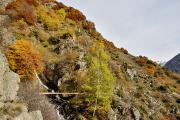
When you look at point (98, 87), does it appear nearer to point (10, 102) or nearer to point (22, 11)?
point (10, 102)

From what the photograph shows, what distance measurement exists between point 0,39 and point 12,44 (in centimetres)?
210

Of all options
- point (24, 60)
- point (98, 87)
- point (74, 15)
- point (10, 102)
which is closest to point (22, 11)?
point (74, 15)

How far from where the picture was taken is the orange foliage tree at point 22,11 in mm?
87625

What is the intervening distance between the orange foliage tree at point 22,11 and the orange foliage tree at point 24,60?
18.0 meters

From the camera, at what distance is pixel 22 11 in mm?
89438

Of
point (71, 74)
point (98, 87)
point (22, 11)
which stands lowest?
point (98, 87)

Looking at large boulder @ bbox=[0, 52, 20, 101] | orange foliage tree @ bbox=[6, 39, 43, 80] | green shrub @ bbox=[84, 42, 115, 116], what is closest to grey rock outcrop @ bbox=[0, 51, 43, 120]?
large boulder @ bbox=[0, 52, 20, 101]

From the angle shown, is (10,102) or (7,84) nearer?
(10,102)

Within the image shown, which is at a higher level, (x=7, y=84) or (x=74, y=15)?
(x=74, y=15)

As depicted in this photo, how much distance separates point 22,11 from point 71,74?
78.2 feet

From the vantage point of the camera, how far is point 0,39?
70.1 meters

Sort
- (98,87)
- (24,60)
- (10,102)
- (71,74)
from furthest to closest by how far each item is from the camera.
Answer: (71,74)
(24,60)
(98,87)
(10,102)

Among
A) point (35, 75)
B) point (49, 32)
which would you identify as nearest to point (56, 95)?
point (35, 75)

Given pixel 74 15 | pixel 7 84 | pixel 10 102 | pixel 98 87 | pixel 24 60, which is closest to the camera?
pixel 10 102
